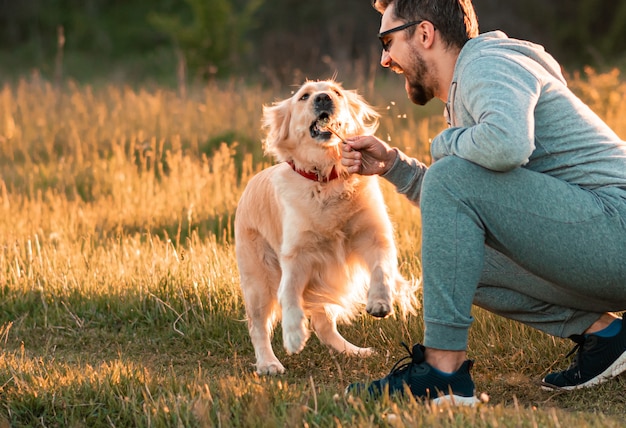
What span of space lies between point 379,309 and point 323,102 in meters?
1.14

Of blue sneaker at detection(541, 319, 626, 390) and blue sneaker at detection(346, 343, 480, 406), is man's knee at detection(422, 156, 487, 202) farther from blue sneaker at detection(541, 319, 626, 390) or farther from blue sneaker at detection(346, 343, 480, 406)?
blue sneaker at detection(541, 319, 626, 390)

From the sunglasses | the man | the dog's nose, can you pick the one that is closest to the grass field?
the man

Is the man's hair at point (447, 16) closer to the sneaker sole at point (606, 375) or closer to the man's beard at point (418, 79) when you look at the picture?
the man's beard at point (418, 79)

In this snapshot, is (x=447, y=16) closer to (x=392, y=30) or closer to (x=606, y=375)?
(x=392, y=30)

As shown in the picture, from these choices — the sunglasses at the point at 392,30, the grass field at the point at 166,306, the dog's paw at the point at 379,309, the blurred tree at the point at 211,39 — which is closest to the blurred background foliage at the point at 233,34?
the blurred tree at the point at 211,39

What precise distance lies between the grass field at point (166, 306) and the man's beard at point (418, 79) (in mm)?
1239

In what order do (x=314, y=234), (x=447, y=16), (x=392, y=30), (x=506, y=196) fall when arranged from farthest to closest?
(x=314, y=234)
(x=392, y=30)
(x=447, y=16)
(x=506, y=196)

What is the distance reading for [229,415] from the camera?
111 inches

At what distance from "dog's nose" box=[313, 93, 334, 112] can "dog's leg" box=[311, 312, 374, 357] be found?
1.09m

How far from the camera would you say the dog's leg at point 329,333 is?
4195 millimetres

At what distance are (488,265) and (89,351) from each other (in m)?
2.29

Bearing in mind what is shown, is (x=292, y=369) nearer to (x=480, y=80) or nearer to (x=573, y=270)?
(x=573, y=270)

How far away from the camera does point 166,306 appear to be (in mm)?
4641

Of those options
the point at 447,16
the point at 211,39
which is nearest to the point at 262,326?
the point at 447,16
